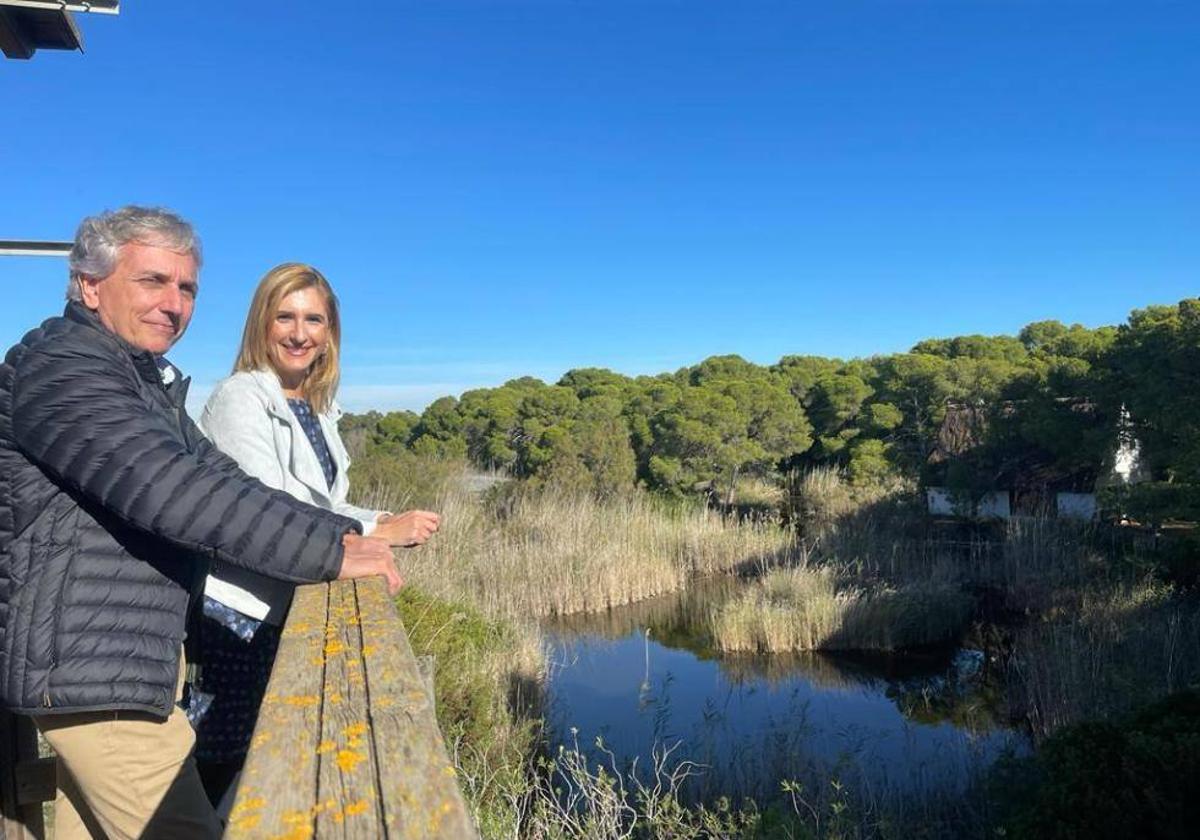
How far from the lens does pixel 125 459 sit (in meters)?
1.21

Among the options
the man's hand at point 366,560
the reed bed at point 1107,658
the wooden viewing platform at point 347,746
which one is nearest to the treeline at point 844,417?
the reed bed at point 1107,658

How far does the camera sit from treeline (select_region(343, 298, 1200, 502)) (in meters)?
9.44

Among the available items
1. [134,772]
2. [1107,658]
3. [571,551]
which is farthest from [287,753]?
[571,551]

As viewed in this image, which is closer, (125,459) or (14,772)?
(125,459)

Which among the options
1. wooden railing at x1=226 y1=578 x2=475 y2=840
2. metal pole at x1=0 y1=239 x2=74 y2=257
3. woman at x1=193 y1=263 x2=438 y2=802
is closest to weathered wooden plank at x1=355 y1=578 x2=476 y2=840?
wooden railing at x1=226 y1=578 x2=475 y2=840

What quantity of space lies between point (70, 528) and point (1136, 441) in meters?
13.0

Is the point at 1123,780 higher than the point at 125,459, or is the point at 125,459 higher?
the point at 125,459

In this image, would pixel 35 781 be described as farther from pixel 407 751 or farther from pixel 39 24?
pixel 39 24

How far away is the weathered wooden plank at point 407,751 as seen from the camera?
675mm

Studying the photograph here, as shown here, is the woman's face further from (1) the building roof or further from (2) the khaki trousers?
(1) the building roof

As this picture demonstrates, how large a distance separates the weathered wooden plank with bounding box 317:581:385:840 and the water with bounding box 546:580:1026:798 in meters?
3.24

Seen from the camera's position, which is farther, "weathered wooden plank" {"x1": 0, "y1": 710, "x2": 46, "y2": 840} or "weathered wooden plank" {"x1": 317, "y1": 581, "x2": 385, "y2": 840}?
"weathered wooden plank" {"x1": 0, "y1": 710, "x2": 46, "y2": 840}

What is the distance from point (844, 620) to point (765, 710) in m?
2.46

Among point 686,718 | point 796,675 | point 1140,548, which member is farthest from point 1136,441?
point 686,718
